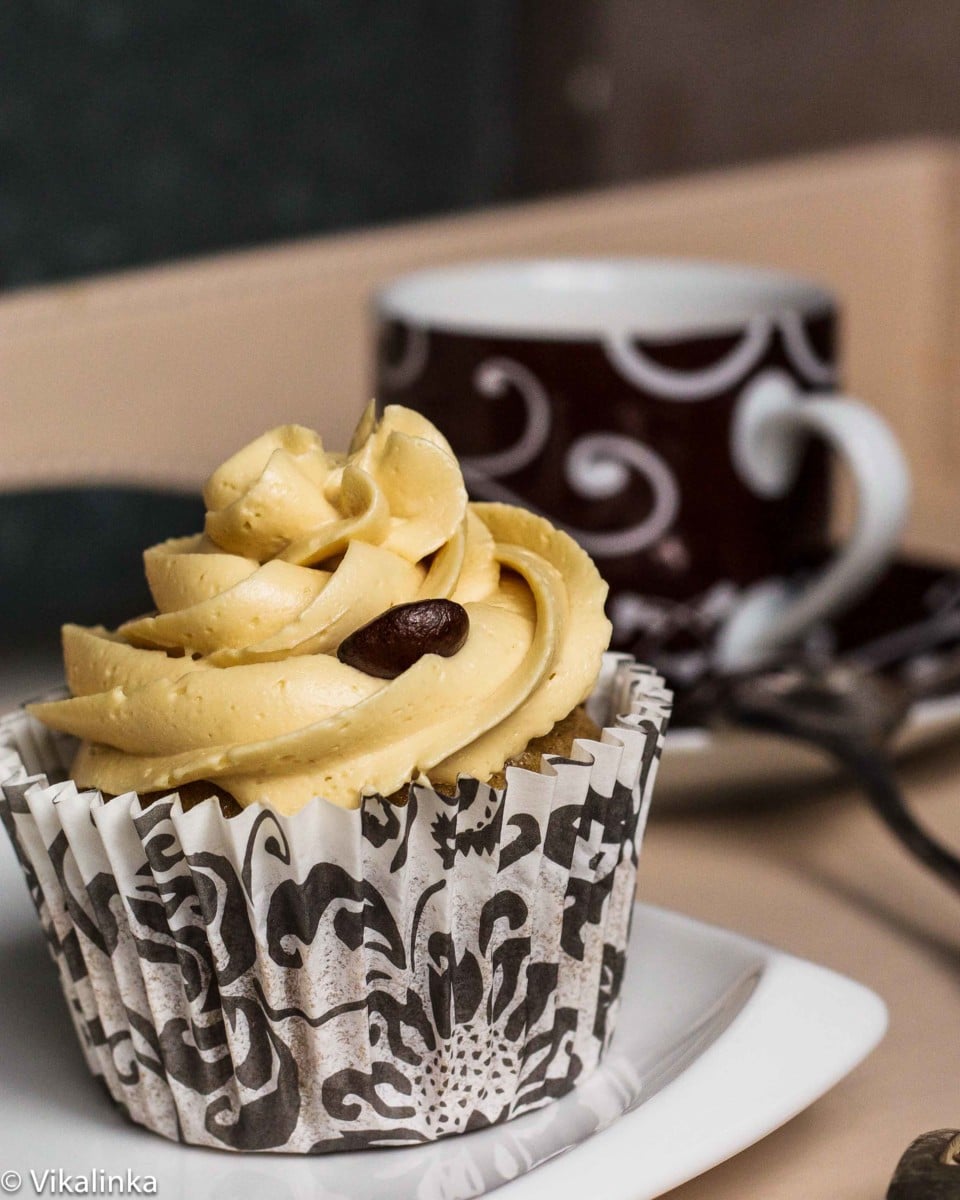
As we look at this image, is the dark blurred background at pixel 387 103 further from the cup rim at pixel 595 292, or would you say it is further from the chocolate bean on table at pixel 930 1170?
the chocolate bean on table at pixel 930 1170

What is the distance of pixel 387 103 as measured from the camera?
214cm

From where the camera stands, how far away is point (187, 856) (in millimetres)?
481

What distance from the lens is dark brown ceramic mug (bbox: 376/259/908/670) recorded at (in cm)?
83

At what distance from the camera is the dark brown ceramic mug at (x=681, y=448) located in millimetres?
834

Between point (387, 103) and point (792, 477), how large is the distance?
1467 mm

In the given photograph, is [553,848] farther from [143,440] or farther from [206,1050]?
[143,440]

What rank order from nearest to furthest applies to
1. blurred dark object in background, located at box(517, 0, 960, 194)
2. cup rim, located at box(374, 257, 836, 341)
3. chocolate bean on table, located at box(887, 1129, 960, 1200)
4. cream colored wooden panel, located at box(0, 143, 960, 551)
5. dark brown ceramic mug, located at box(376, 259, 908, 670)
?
chocolate bean on table, located at box(887, 1129, 960, 1200), dark brown ceramic mug, located at box(376, 259, 908, 670), cup rim, located at box(374, 257, 836, 341), cream colored wooden panel, located at box(0, 143, 960, 551), blurred dark object in background, located at box(517, 0, 960, 194)

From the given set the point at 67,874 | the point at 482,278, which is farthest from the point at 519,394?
the point at 67,874

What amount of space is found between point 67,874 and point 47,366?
663 mm

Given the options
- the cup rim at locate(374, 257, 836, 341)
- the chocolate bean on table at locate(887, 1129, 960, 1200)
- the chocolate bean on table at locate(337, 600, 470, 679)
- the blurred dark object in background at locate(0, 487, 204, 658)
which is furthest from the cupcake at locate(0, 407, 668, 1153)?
the cup rim at locate(374, 257, 836, 341)

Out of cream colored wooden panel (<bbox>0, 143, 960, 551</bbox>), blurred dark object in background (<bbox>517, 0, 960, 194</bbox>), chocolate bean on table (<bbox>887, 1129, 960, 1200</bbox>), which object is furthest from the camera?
blurred dark object in background (<bbox>517, 0, 960, 194</bbox>)

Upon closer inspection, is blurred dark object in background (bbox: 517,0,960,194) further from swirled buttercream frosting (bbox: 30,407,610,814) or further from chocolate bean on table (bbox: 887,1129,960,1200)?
chocolate bean on table (bbox: 887,1129,960,1200)

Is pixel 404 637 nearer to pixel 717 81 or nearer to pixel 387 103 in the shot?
pixel 717 81

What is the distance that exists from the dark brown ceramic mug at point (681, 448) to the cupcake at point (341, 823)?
0.29 m
